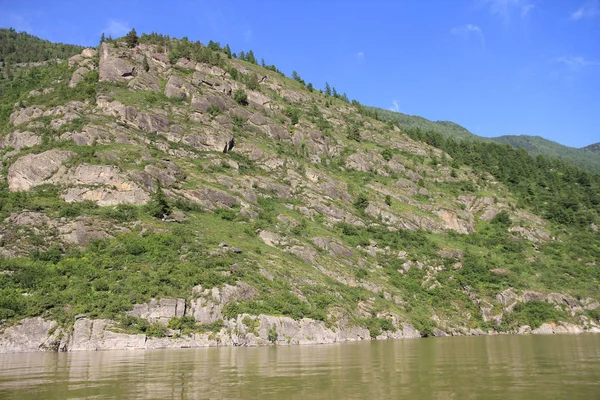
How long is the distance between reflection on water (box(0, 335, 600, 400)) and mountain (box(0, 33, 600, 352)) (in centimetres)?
1284

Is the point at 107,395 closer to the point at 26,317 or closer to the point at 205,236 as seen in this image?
the point at 26,317

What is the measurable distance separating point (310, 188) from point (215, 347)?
56633 millimetres

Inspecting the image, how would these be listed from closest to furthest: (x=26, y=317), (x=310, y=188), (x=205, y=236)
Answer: (x=26, y=317) → (x=205, y=236) → (x=310, y=188)

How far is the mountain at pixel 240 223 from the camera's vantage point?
48.2 m

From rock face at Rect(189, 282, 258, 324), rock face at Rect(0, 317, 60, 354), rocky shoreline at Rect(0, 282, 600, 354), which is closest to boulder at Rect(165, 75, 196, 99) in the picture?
rock face at Rect(189, 282, 258, 324)

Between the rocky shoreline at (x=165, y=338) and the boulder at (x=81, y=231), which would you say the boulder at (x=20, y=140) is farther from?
the rocky shoreline at (x=165, y=338)

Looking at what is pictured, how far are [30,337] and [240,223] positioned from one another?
3716 centimetres

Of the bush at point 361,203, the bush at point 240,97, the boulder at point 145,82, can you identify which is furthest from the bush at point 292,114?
the boulder at point 145,82

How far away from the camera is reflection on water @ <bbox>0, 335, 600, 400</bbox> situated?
60.8 ft

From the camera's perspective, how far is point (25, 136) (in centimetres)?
8406

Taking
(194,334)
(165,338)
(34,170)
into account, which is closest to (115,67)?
(34,170)

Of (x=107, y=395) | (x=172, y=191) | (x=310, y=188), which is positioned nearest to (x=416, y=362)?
(x=107, y=395)

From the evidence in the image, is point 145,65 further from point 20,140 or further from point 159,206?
point 159,206

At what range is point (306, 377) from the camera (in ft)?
76.3
